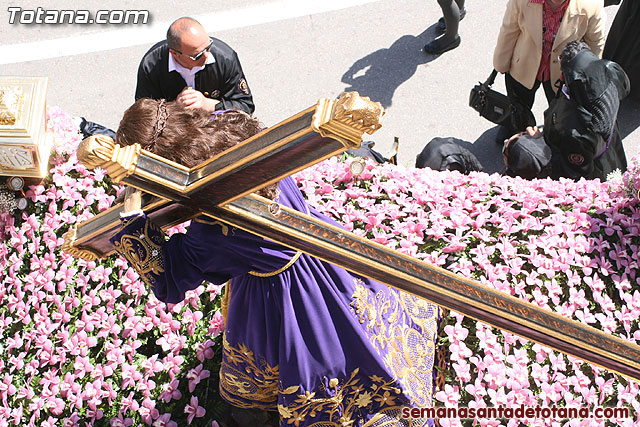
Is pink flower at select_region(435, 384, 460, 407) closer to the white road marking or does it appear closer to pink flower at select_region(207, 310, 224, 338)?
pink flower at select_region(207, 310, 224, 338)

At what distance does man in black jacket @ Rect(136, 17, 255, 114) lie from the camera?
3674 mm

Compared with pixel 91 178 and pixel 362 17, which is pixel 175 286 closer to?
pixel 91 178

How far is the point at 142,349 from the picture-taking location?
3.07 m

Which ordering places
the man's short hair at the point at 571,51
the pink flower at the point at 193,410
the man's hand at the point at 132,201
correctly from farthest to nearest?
the man's short hair at the point at 571,51, the pink flower at the point at 193,410, the man's hand at the point at 132,201

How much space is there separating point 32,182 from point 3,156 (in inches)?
11.5

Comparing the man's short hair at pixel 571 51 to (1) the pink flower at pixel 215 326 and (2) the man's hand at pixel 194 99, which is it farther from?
(1) the pink flower at pixel 215 326

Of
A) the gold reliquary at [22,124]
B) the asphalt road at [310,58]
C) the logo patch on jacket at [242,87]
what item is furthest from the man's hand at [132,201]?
the asphalt road at [310,58]

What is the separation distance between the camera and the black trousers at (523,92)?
15.4 feet

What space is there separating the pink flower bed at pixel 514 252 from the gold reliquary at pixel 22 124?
1.35m

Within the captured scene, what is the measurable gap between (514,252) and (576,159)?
115 cm

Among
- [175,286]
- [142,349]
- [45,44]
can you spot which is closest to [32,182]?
[142,349]

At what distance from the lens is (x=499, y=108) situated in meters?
4.81

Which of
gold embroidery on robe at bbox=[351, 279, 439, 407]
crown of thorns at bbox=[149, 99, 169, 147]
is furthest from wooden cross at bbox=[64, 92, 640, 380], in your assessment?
gold embroidery on robe at bbox=[351, 279, 439, 407]
